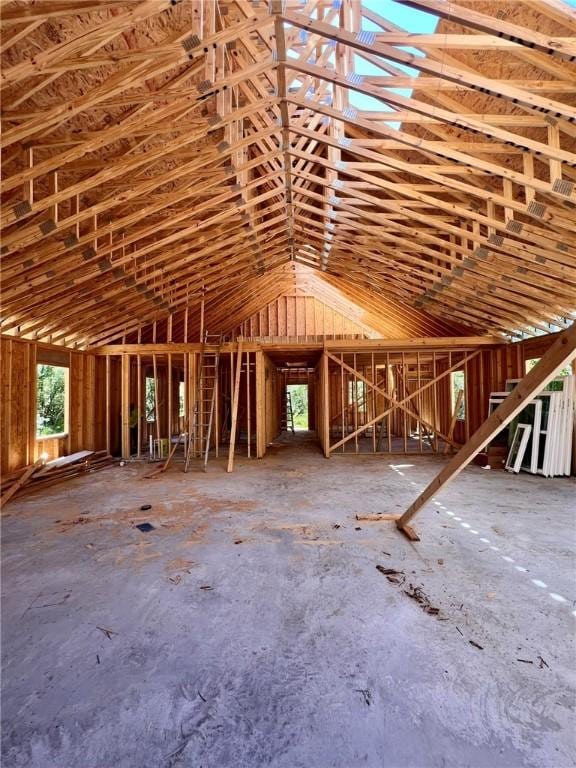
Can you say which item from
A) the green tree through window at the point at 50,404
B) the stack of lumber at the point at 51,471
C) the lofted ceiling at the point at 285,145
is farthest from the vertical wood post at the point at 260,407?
the green tree through window at the point at 50,404

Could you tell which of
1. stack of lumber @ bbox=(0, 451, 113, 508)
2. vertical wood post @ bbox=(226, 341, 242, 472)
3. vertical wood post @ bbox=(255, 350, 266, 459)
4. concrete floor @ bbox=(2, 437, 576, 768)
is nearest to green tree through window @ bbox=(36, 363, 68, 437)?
stack of lumber @ bbox=(0, 451, 113, 508)

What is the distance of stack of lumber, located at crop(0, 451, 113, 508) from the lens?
6.80 meters

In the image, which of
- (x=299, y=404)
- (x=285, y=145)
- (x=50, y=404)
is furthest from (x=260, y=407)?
(x=299, y=404)

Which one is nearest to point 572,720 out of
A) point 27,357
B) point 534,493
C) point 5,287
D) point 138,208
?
point 534,493

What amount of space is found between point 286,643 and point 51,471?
23.6ft

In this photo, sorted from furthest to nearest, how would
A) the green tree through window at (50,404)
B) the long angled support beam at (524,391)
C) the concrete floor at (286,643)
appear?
the green tree through window at (50,404), the long angled support beam at (524,391), the concrete floor at (286,643)

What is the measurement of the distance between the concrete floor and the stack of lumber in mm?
2193

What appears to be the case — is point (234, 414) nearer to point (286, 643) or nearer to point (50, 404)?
point (286, 643)

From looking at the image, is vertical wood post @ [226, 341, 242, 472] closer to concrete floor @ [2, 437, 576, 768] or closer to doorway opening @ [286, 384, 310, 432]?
concrete floor @ [2, 437, 576, 768]

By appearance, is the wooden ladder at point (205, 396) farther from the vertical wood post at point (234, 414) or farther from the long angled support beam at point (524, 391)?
the long angled support beam at point (524, 391)

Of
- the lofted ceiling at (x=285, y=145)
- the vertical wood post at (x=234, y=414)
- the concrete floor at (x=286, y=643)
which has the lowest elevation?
the concrete floor at (x=286, y=643)

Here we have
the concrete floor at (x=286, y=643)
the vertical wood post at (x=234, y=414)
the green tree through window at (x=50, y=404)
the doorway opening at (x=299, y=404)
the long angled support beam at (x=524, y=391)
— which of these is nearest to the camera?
the concrete floor at (x=286, y=643)

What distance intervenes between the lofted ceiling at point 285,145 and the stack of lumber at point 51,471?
9.18 ft

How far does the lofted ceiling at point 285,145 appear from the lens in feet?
11.3
